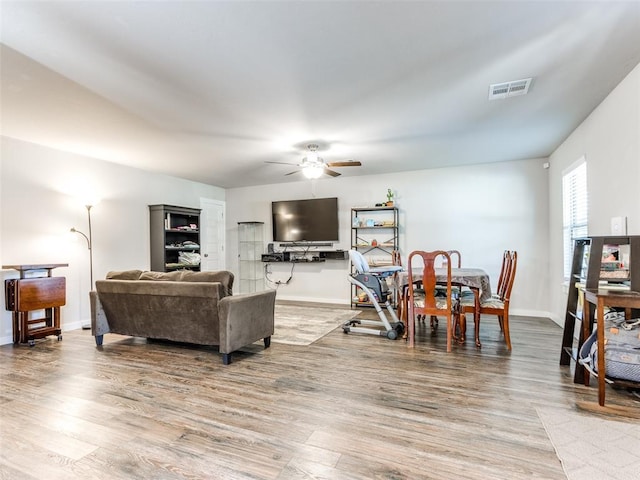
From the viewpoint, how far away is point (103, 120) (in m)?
3.46

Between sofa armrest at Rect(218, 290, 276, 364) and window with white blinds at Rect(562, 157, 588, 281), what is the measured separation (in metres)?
3.71

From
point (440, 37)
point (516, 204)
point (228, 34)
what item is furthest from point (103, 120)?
point (516, 204)

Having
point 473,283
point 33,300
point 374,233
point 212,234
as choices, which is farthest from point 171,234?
point 473,283

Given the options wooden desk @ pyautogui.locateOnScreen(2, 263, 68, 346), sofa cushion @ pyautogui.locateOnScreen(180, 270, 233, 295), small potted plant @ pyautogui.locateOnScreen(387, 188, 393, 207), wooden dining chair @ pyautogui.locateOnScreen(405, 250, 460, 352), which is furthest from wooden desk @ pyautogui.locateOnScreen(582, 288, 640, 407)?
wooden desk @ pyautogui.locateOnScreen(2, 263, 68, 346)

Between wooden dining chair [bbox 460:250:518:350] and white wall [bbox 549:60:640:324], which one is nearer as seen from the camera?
white wall [bbox 549:60:640:324]

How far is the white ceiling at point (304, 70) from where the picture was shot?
1.91 metres

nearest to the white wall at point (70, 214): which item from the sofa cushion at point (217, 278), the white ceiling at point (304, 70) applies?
the white ceiling at point (304, 70)

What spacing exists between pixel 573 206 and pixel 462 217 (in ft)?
5.59

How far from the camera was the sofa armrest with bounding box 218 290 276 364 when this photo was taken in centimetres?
313

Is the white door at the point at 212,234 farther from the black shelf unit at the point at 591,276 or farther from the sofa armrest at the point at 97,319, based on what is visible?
the black shelf unit at the point at 591,276

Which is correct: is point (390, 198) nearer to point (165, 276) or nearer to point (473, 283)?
point (473, 283)

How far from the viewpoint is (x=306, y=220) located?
6719 millimetres

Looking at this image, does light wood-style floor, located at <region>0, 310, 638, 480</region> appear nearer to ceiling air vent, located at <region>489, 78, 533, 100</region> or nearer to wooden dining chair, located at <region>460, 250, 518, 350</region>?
wooden dining chair, located at <region>460, 250, 518, 350</region>

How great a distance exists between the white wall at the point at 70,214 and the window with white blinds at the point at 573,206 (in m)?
6.44
